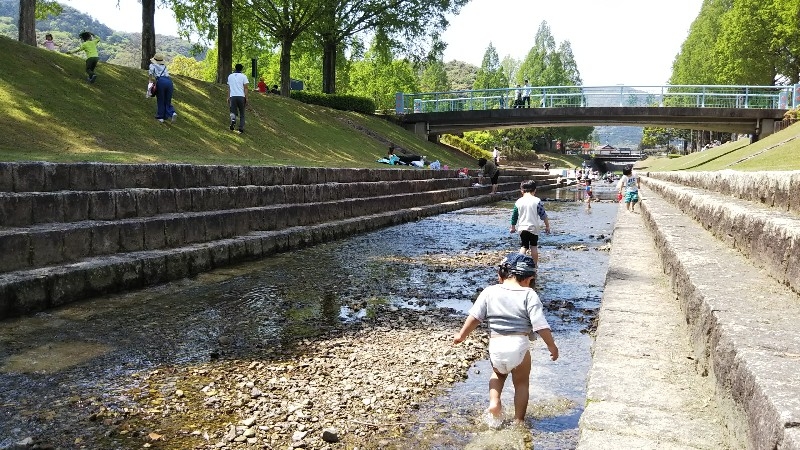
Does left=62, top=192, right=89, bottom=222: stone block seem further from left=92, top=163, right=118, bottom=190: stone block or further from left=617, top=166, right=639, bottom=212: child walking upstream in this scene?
left=617, top=166, right=639, bottom=212: child walking upstream

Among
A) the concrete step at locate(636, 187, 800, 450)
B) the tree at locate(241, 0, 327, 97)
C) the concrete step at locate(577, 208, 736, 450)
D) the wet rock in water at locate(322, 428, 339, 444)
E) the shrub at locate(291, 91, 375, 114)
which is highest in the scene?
the tree at locate(241, 0, 327, 97)

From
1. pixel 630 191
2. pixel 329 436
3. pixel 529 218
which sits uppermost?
pixel 630 191

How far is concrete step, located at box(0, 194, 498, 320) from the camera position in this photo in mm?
6215

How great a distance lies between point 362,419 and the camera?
401cm

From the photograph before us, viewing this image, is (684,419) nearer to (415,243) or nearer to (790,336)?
(790,336)

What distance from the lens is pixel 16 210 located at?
7234mm

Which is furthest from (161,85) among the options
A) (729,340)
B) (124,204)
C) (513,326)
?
(729,340)

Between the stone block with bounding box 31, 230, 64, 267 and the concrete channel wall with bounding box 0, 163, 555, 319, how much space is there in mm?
13

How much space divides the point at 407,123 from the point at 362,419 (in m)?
40.9

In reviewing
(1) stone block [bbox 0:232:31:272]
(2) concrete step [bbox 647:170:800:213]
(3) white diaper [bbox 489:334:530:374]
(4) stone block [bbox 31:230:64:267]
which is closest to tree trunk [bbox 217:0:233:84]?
(4) stone block [bbox 31:230:64:267]

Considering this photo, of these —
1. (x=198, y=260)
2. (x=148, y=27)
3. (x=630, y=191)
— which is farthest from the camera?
(x=148, y=27)

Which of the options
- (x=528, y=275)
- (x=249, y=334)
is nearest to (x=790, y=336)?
(x=528, y=275)

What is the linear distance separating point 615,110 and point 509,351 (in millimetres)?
39856

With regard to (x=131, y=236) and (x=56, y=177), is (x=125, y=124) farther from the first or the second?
(x=131, y=236)
